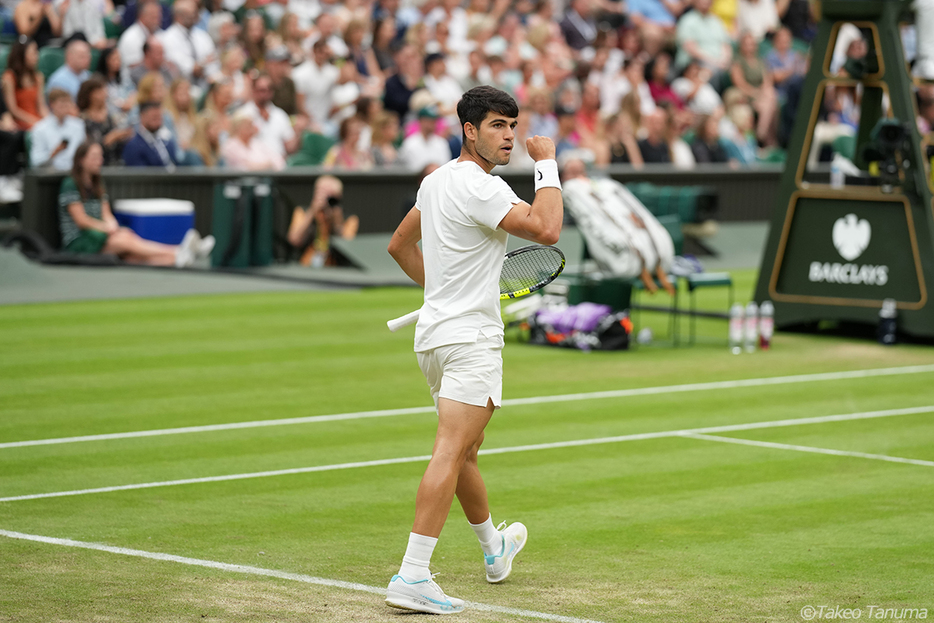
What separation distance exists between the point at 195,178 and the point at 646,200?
6.77 meters

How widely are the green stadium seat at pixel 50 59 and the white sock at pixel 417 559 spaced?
58.7 feet

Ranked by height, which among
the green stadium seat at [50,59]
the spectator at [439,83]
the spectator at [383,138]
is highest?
the green stadium seat at [50,59]

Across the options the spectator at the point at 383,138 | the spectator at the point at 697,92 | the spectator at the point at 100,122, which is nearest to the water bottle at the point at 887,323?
the spectator at the point at 383,138

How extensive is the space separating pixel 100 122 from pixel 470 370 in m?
15.6

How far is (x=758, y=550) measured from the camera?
23.1ft

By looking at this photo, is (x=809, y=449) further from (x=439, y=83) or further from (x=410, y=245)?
(x=439, y=83)

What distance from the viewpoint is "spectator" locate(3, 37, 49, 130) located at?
20406mm

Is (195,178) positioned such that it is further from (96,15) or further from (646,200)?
(646,200)

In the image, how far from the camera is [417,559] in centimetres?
584

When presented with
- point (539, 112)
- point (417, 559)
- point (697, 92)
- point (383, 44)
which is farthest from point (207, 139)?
point (417, 559)

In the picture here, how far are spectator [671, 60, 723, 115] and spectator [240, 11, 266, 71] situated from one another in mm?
9312

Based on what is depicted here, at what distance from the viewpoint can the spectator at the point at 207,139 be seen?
21469 mm

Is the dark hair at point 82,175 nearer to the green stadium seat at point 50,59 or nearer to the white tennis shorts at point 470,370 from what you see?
the green stadium seat at point 50,59

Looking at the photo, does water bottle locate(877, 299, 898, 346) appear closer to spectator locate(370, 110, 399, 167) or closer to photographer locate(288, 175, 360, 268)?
photographer locate(288, 175, 360, 268)
